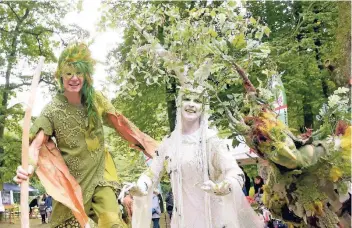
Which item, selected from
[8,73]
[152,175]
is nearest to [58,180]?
[152,175]

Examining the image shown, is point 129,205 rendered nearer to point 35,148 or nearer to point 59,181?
point 59,181

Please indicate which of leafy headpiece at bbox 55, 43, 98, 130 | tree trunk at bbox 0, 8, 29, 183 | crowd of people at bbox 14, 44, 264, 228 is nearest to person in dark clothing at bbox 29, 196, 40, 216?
tree trunk at bbox 0, 8, 29, 183

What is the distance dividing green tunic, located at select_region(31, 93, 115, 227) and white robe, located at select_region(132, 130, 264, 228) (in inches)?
21.4

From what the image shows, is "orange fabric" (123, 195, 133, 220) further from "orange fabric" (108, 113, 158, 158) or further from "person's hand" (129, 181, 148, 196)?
"person's hand" (129, 181, 148, 196)

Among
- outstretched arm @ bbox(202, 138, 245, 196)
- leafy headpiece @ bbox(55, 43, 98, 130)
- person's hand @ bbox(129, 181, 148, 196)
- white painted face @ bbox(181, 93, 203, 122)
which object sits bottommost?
person's hand @ bbox(129, 181, 148, 196)

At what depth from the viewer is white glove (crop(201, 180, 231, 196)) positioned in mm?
3482

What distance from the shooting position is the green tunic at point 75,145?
15.0 ft

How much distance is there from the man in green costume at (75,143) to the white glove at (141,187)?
440 mm

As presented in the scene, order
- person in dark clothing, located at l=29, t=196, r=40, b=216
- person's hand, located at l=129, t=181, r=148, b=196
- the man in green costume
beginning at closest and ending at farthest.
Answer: person's hand, located at l=129, t=181, r=148, b=196, the man in green costume, person in dark clothing, located at l=29, t=196, r=40, b=216

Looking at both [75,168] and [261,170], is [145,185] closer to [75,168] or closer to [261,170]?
[75,168]

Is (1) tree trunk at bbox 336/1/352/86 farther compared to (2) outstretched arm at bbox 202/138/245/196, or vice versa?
(1) tree trunk at bbox 336/1/352/86

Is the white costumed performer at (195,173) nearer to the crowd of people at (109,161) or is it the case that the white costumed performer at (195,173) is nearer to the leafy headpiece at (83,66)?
the crowd of people at (109,161)

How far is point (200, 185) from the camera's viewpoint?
4148mm

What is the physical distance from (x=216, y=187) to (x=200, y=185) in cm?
66
